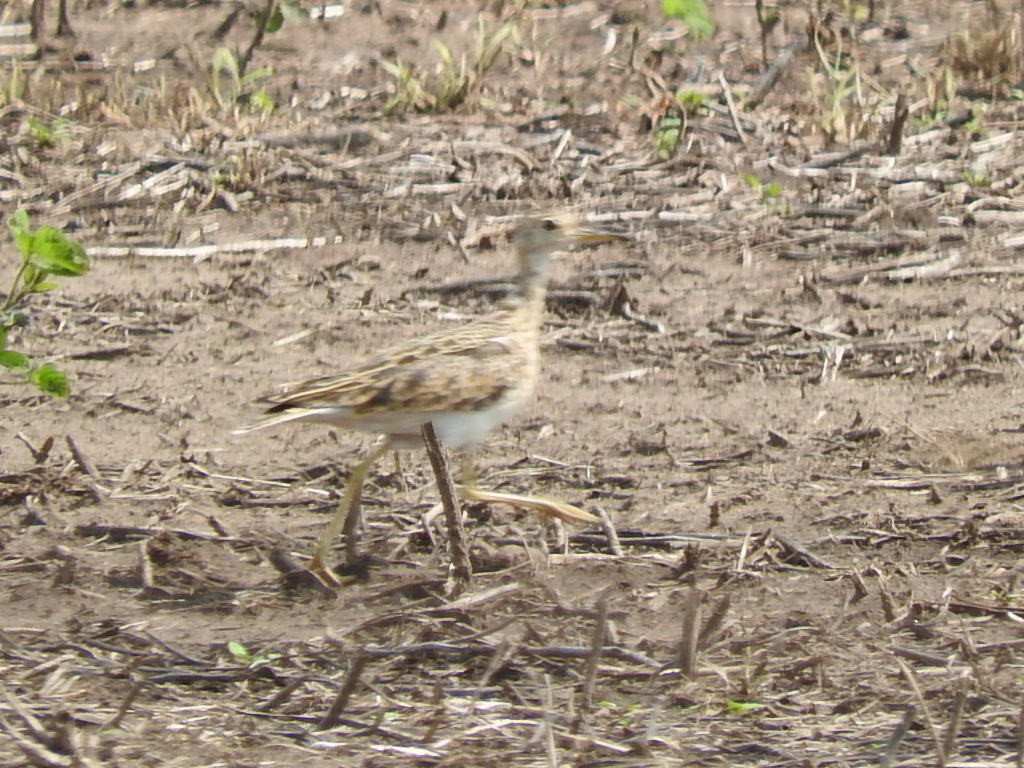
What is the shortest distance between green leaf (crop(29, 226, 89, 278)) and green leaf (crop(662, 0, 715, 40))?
6.01 metres

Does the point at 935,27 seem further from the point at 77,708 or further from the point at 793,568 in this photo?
the point at 77,708

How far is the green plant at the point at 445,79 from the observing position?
11367 millimetres

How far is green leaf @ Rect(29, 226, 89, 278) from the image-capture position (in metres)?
A: 6.00

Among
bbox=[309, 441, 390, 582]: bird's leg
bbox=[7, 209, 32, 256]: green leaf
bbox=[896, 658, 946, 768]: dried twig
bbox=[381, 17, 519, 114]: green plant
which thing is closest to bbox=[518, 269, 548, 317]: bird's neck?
bbox=[309, 441, 390, 582]: bird's leg

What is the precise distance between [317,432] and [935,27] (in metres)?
6.80

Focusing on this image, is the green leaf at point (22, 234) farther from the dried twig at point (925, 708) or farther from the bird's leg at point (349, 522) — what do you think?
the dried twig at point (925, 708)

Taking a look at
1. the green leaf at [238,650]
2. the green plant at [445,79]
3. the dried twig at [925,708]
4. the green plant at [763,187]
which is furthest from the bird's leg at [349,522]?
the green plant at [445,79]

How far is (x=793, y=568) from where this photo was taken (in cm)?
634

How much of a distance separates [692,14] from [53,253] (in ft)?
20.8

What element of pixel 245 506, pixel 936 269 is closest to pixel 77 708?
pixel 245 506

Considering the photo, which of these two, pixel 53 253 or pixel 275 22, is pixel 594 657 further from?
pixel 275 22

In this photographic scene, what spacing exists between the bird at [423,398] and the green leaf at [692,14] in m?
4.74

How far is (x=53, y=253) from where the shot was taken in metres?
6.01

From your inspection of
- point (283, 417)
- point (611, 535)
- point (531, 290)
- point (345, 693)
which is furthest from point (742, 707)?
point (531, 290)
